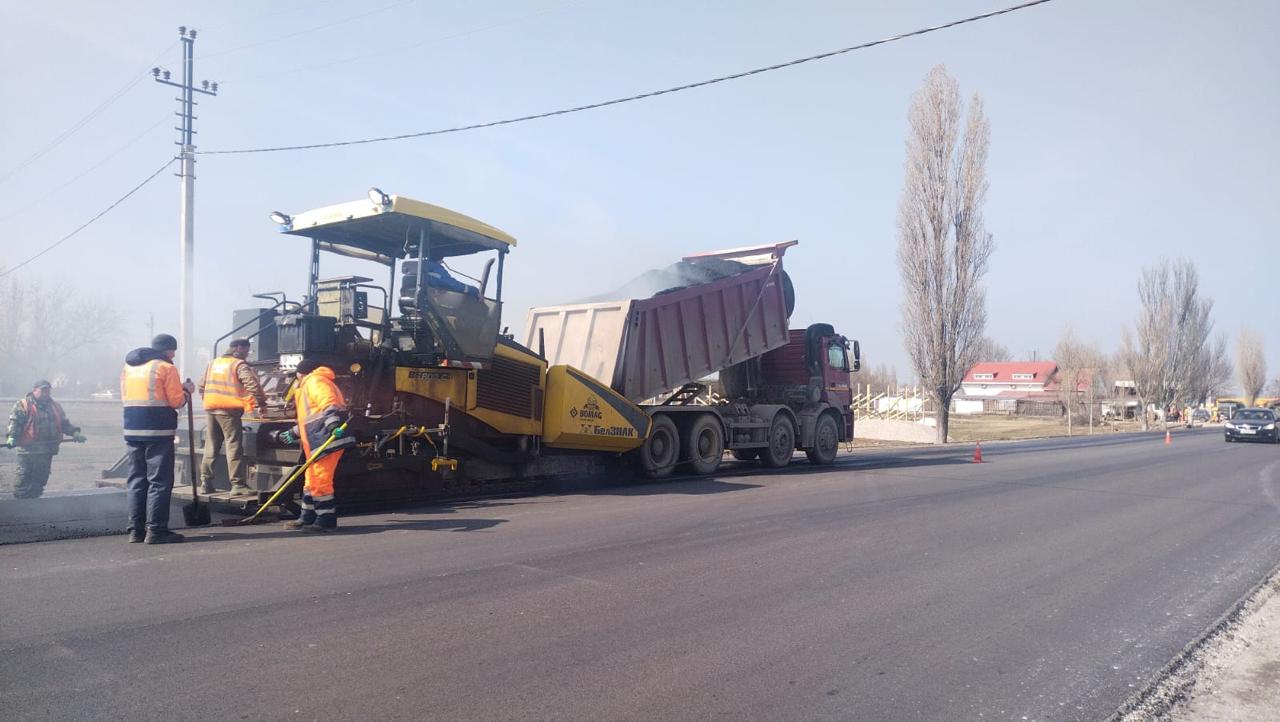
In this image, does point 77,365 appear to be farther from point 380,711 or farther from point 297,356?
point 380,711

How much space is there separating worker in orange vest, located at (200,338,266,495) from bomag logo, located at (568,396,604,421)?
3680 mm

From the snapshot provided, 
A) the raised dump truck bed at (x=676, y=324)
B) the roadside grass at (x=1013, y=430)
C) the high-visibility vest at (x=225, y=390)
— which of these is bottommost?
the roadside grass at (x=1013, y=430)

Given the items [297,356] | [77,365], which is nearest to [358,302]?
[297,356]

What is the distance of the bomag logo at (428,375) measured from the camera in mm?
8453

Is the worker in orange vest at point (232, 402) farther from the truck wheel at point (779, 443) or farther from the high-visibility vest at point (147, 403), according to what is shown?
the truck wheel at point (779, 443)

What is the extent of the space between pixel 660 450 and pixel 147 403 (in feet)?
23.0

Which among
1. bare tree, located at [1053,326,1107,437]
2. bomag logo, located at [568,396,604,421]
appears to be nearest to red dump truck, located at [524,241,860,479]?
bomag logo, located at [568,396,604,421]

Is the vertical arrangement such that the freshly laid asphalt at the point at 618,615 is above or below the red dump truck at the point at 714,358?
below

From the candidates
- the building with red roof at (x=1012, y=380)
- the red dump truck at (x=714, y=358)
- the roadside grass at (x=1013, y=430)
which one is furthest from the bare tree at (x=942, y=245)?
the building with red roof at (x=1012, y=380)

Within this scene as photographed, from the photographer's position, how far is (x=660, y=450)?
1178cm

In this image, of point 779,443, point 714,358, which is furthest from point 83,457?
point 779,443

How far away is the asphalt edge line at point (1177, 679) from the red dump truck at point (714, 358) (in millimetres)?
7301

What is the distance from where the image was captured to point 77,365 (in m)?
27.3

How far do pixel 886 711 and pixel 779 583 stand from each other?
2.04 metres
